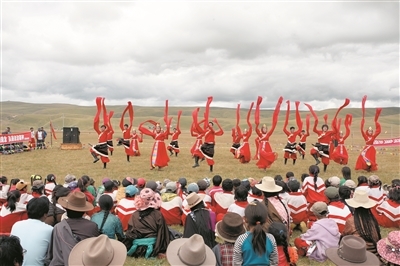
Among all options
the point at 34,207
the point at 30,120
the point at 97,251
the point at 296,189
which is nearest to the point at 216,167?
the point at 296,189

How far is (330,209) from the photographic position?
5.68 metres

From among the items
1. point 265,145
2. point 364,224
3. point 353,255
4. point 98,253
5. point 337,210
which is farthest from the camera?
point 265,145

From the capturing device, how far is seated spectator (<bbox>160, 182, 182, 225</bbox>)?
22.0 ft

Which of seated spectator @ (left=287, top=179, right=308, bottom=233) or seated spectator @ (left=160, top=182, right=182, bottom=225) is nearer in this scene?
seated spectator @ (left=287, top=179, right=308, bottom=233)

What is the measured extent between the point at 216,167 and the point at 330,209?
993 centimetres

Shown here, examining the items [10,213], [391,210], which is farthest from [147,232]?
[391,210]

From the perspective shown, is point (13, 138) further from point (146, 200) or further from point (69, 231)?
point (69, 231)

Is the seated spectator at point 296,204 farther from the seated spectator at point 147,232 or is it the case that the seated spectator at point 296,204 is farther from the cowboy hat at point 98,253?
the cowboy hat at point 98,253

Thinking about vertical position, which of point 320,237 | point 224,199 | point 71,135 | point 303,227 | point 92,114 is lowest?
point 303,227

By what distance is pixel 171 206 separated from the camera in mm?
6723

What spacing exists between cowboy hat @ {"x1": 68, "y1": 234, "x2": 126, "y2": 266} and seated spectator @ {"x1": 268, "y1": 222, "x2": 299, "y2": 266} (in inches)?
63.2

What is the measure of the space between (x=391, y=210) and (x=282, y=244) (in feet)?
12.1

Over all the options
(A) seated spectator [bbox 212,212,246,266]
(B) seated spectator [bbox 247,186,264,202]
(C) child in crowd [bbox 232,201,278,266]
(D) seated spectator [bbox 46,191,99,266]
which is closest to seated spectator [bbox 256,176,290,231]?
(B) seated spectator [bbox 247,186,264,202]

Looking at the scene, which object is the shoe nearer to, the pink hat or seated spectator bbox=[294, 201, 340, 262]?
seated spectator bbox=[294, 201, 340, 262]
